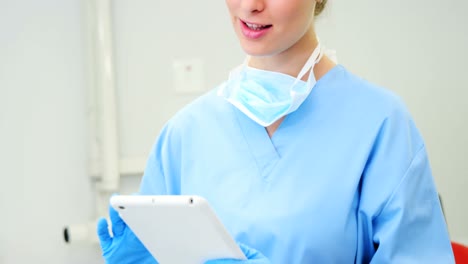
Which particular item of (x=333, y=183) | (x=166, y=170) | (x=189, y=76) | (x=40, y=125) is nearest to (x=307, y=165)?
(x=333, y=183)

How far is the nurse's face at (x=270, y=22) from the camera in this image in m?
0.99

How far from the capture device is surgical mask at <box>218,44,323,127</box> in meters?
1.07

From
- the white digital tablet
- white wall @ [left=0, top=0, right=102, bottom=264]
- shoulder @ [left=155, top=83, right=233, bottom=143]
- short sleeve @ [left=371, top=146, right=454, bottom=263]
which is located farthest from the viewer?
white wall @ [left=0, top=0, right=102, bottom=264]

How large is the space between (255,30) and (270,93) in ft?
0.46

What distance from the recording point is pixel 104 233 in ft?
3.28

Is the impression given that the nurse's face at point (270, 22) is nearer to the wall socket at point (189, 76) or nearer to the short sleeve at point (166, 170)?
the short sleeve at point (166, 170)

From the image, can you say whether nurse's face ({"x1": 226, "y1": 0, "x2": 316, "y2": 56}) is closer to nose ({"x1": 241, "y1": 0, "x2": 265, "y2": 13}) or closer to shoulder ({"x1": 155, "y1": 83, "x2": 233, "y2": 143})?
nose ({"x1": 241, "y1": 0, "x2": 265, "y2": 13})

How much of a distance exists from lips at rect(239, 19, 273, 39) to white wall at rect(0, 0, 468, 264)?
1.08m

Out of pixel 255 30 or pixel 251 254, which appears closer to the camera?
pixel 251 254

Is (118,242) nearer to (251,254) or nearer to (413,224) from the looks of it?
(251,254)

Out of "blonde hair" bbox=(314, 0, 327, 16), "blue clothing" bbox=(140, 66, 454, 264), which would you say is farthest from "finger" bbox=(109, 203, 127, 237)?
"blonde hair" bbox=(314, 0, 327, 16)

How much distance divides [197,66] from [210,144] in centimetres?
99

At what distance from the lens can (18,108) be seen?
202 centimetres

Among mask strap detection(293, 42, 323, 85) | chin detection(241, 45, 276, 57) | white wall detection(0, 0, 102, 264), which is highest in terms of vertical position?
chin detection(241, 45, 276, 57)
